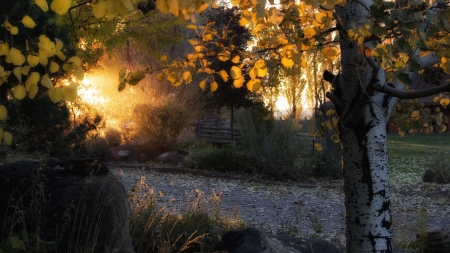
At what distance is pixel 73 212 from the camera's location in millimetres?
3428

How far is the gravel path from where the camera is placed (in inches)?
253

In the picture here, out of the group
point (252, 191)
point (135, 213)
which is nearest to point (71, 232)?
point (135, 213)

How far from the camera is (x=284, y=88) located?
37562mm

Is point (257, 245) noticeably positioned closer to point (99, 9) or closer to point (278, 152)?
point (99, 9)

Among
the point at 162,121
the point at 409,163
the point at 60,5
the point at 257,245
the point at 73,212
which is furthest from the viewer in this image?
the point at 409,163

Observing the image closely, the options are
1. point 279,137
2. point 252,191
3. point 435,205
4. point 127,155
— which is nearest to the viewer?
point 435,205

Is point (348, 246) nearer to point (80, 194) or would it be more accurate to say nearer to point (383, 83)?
point (383, 83)

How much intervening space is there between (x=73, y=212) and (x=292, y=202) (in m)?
5.63

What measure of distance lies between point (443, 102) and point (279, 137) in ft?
26.6

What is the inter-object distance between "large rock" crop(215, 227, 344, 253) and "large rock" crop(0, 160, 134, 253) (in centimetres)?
82

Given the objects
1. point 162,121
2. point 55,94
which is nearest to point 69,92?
point 55,94

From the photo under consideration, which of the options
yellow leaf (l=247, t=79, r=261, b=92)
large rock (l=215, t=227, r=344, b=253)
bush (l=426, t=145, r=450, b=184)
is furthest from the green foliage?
bush (l=426, t=145, r=450, b=184)

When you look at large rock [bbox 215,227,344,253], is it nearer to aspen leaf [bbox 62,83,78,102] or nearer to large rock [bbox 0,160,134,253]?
large rock [bbox 0,160,134,253]

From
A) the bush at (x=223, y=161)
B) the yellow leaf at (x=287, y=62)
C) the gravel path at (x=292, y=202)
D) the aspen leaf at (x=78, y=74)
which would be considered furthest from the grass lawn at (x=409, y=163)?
the aspen leaf at (x=78, y=74)
